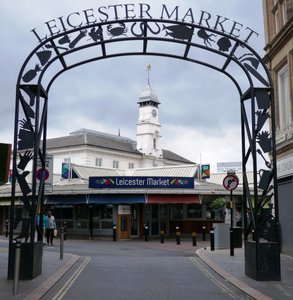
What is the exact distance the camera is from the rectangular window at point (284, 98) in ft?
58.1

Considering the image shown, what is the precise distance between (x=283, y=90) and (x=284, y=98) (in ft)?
1.22

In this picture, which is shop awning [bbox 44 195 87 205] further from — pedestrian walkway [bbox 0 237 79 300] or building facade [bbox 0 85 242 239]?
pedestrian walkway [bbox 0 237 79 300]

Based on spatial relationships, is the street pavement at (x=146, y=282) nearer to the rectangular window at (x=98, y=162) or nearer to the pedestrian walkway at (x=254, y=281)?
the pedestrian walkway at (x=254, y=281)

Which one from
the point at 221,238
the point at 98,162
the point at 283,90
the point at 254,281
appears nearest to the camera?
the point at 254,281

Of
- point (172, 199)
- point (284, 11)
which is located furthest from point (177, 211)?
point (284, 11)

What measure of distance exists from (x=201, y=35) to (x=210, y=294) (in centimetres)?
668

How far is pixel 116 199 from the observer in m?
31.2

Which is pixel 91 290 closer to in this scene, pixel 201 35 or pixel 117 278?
pixel 117 278

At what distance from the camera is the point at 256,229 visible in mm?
11367

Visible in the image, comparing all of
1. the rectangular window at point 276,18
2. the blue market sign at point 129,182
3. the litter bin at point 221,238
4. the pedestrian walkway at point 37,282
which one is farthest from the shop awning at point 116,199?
the pedestrian walkway at point 37,282

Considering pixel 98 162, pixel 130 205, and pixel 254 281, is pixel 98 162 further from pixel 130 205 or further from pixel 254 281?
pixel 254 281

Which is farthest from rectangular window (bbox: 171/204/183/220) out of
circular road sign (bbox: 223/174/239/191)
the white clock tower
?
the white clock tower

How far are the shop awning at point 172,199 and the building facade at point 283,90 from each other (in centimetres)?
1404

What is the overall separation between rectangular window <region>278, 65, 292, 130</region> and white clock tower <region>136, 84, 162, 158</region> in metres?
77.2
